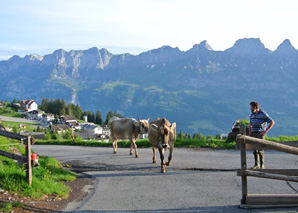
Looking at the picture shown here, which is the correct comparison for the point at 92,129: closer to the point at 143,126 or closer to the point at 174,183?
the point at 143,126

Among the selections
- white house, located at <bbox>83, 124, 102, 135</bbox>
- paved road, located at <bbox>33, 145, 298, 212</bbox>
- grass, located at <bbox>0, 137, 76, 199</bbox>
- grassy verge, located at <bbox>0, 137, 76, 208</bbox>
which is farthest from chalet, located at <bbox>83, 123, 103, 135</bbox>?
grass, located at <bbox>0, 137, 76, 199</bbox>

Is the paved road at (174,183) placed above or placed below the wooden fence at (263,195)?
below

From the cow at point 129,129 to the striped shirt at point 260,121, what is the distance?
7.18 m

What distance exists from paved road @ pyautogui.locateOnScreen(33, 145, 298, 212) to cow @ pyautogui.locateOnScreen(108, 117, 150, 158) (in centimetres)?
149

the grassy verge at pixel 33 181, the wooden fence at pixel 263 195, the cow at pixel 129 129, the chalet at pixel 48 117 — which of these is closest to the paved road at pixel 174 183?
the wooden fence at pixel 263 195

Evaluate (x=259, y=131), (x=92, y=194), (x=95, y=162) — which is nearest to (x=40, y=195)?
(x=92, y=194)

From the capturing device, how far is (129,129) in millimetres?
19938

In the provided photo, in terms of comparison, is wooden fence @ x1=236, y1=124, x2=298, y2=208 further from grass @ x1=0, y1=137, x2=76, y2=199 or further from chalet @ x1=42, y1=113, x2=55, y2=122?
chalet @ x1=42, y1=113, x2=55, y2=122

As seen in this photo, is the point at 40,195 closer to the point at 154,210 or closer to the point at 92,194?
the point at 92,194

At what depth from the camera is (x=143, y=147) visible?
23.7 m

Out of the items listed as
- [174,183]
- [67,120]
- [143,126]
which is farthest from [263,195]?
[67,120]

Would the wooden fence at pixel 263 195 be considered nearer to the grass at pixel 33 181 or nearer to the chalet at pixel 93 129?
the grass at pixel 33 181

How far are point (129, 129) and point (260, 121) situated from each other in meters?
9.12

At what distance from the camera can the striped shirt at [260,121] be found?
42.9 ft
